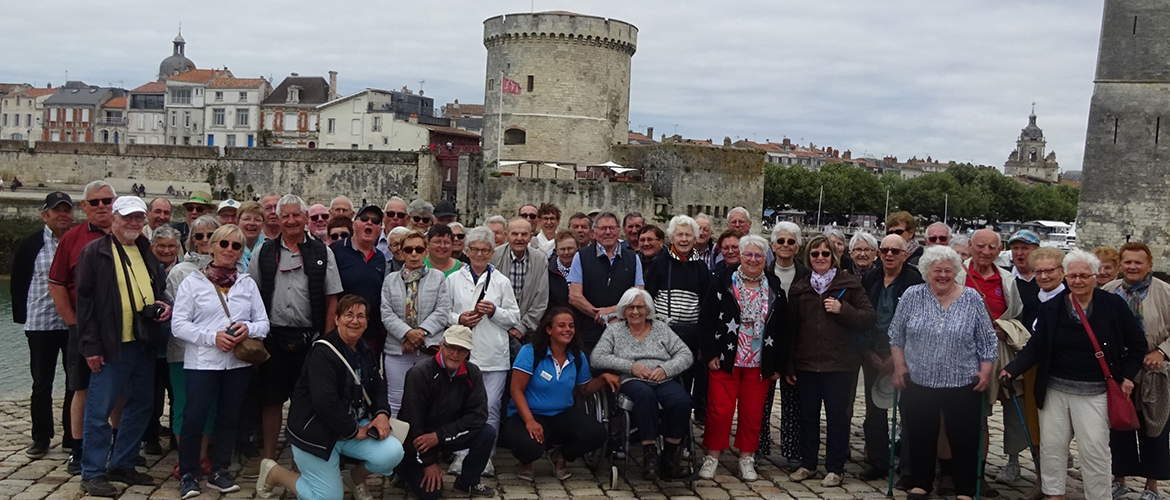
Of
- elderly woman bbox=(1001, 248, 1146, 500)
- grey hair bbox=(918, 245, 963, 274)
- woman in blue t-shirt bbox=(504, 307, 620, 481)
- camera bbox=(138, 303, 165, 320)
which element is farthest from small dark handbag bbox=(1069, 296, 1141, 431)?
camera bbox=(138, 303, 165, 320)

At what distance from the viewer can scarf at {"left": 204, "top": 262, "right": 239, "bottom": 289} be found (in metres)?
6.27

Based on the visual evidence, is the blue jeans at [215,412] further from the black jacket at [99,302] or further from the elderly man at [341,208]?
the elderly man at [341,208]

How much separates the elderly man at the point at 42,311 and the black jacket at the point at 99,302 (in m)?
0.89

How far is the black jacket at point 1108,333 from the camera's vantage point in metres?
6.10

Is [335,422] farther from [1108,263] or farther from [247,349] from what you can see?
[1108,263]

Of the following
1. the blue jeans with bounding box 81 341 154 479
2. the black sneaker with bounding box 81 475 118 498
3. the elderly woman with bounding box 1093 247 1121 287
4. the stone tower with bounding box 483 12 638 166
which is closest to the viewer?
the black sneaker with bounding box 81 475 118 498

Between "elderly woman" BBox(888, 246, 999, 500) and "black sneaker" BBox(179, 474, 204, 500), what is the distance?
4.94m

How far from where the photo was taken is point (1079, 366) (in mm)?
6164

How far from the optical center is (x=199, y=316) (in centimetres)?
620

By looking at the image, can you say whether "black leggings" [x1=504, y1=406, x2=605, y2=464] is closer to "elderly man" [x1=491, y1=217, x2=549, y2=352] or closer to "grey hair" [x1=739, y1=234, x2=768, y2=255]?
"elderly man" [x1=491, y1=217, x2=549, y2=352]

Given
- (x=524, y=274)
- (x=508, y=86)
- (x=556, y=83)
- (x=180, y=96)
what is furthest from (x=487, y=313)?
(x=180, y=96)

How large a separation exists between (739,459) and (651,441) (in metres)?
0.90

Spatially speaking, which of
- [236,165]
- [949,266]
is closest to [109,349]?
[949,266]

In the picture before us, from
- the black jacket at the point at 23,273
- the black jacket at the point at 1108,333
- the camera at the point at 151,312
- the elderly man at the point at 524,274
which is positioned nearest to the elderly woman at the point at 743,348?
the elderly man at the point at 524,274
